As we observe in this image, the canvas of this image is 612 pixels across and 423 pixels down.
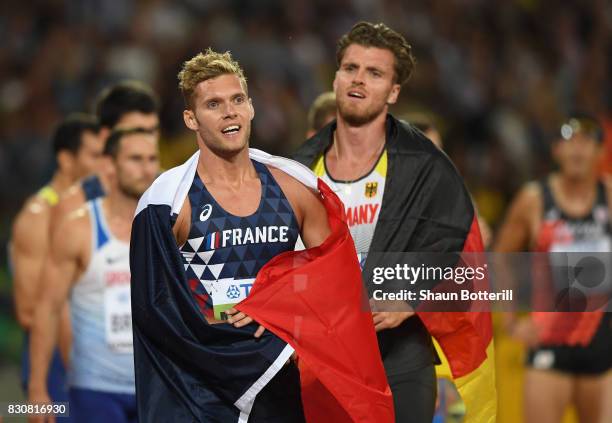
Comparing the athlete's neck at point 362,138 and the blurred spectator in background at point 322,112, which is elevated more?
the blurred spectator in background at point 322,112

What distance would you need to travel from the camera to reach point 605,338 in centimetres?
861

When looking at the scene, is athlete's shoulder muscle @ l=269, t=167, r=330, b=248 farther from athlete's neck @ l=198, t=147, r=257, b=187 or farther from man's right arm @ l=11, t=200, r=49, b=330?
man's right arm @ l=11, t=200, r=49, b=330

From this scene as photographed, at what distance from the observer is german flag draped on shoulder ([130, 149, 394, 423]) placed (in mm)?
5293

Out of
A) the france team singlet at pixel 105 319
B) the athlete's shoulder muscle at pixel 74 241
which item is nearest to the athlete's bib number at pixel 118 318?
the france team singlet at pixel 105 319

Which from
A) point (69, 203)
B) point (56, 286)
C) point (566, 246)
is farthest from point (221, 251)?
point (566, 246)

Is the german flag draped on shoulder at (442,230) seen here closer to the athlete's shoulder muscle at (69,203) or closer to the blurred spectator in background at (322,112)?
the blurred spectator in background at (322,112)

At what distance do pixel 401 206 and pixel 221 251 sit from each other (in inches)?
46.8

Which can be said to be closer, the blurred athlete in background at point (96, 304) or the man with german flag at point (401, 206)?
the man with german flag at point (401, 206)

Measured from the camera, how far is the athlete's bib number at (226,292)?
5426 millimetres

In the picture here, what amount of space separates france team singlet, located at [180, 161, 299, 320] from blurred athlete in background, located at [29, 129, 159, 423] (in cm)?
204

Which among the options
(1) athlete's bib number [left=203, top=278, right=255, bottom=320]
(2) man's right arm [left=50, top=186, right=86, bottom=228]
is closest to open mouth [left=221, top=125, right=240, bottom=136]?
(1) athlete's bib number [left=203, top=278, right=255, bottom=320]

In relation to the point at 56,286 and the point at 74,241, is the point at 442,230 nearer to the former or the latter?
the point at 74,241

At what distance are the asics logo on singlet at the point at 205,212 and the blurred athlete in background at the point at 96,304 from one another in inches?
82.3

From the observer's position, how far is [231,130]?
5.43m
